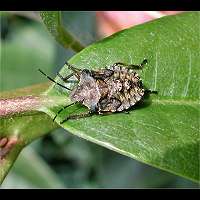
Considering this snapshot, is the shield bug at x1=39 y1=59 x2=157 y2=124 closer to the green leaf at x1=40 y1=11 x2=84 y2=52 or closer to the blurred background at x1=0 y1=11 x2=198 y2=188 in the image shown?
the green leaf at x1=40 y1=11 x2=84 y2=52

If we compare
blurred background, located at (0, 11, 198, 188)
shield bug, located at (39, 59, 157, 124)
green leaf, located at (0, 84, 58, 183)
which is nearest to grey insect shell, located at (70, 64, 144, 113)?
shield bug, located at (39, 59, 157, 124)

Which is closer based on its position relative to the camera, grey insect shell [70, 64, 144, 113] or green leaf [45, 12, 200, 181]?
green leaf [45, 12, 200, 181]

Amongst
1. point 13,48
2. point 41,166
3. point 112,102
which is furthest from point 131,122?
point 13,48

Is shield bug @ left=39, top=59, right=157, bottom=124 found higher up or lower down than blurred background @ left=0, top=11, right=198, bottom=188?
higher up

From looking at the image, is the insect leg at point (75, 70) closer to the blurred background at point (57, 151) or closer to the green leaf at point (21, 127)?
the green leaf at point (21, 127)

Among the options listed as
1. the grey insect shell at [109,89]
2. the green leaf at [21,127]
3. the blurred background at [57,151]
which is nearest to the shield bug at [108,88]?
the grey insect shell at [109,89]

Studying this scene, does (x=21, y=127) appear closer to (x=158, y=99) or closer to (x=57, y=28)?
(x=57, y=28)

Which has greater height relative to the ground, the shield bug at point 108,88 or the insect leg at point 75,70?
the insect leg at point 75,70

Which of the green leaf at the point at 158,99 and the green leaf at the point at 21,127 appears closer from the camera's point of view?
the green leaf at the point at 158,99
